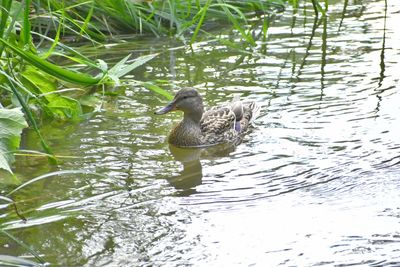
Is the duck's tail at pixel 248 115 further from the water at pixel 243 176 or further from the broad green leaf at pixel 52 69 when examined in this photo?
the broad green leaf at pixel 52 69

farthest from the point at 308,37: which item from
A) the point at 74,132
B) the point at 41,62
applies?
the point at 41,62

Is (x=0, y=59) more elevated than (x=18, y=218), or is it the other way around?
(x=0, y=59)

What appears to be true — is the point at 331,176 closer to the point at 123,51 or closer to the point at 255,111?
the point at 255,111

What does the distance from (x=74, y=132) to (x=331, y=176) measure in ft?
6.98

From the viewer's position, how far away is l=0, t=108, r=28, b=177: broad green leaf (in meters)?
6.23

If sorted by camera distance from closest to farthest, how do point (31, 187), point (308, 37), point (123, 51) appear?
point (31, 187) → point (123, 51) → point (308, 37)

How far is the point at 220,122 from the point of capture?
8.30 m

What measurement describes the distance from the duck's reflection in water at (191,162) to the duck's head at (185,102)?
14.8 inches

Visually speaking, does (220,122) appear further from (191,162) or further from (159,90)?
(191,162)

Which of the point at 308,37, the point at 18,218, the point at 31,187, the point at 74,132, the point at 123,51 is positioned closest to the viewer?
the point at 18,218

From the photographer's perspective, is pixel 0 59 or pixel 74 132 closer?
pixel 0 59

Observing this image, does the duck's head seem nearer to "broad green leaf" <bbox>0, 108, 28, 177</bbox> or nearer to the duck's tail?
the duck's tail

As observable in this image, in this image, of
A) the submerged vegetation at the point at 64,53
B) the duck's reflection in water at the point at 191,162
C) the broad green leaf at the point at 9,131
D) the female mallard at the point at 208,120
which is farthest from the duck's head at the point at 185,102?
the broad green leaf at the point at 9,131

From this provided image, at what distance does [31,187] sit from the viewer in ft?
21.5
